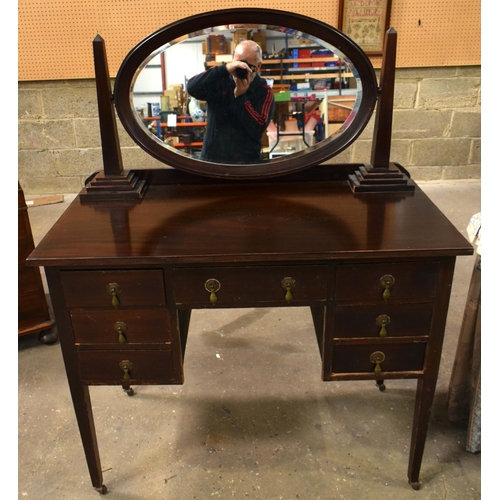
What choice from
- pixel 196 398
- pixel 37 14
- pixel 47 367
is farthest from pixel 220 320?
pixel 37 14

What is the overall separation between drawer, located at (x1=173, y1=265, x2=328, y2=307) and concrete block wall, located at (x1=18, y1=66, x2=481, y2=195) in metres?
2.43

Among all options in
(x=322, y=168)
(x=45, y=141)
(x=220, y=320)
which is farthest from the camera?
(x=45, y=141)

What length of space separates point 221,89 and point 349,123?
404 mm

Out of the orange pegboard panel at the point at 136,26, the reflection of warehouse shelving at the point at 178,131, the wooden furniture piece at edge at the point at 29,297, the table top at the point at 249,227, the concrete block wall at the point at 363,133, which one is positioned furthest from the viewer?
the concrete block wall at the point at 363,133

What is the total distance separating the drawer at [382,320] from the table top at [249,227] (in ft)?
0.56

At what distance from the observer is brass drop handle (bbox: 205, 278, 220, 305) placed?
1.22m

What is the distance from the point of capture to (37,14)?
10.2 ft

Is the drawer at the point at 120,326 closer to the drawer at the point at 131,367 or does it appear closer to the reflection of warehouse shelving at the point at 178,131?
the drawer at the point at 131,367

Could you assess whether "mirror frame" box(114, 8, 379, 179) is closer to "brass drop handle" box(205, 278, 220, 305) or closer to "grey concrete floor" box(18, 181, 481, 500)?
"brass drop handle" box(205, 278, 220, 305)

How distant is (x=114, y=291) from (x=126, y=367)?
0.81ft

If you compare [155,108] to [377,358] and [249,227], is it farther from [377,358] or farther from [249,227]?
[377,358]

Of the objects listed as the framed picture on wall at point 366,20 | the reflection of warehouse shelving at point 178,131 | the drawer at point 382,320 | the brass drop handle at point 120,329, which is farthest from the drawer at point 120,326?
the framed picture on wall at point 366,20

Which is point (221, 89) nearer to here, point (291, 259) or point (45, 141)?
point (291, 259)

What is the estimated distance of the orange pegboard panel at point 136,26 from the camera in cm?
311
